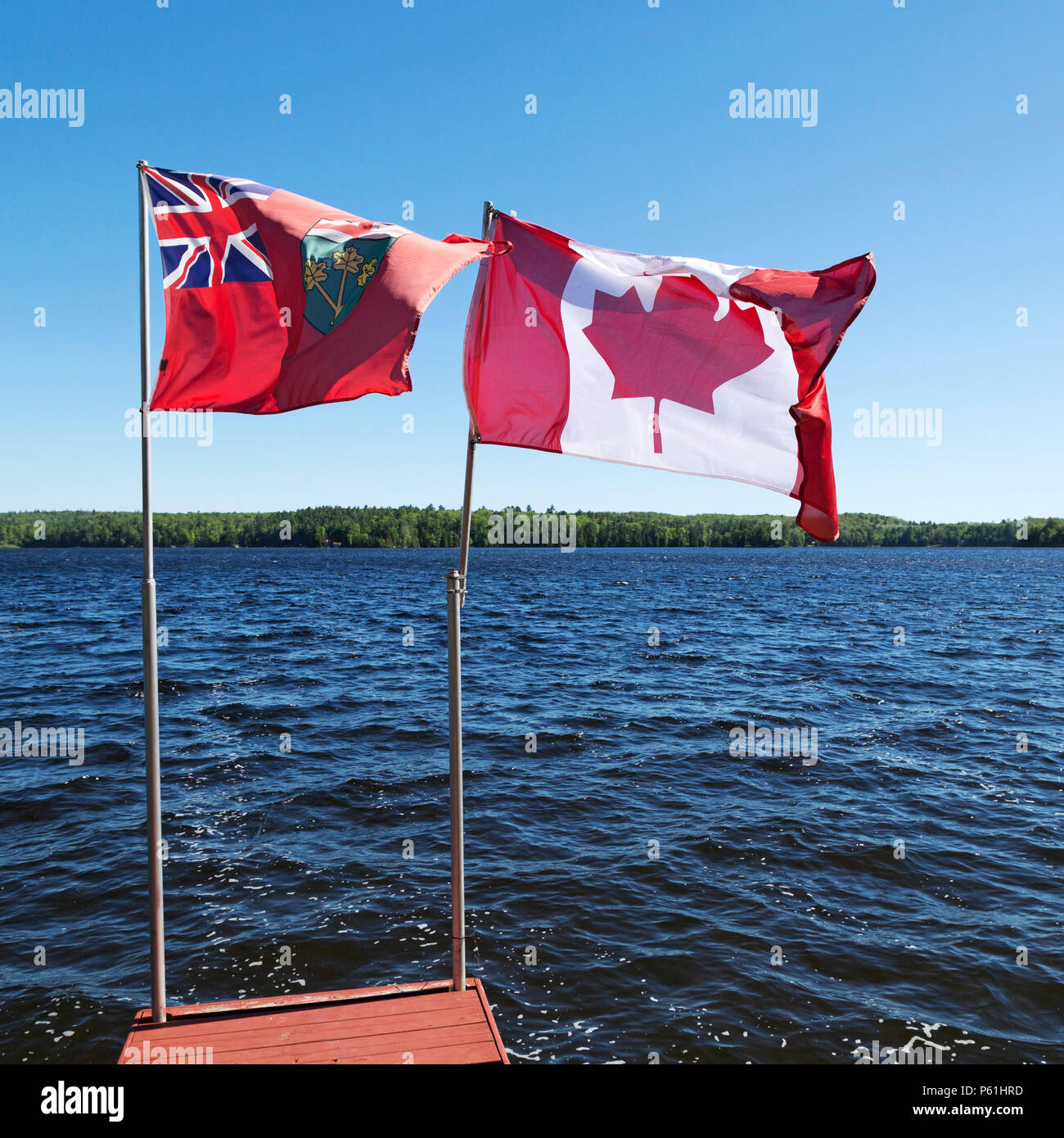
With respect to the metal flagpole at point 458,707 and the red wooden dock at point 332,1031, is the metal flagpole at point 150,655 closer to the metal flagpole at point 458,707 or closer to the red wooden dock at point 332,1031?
the red wooden dock at point 332,1031

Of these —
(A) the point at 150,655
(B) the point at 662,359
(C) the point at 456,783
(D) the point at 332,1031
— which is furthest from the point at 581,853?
(B) the point at 662,359

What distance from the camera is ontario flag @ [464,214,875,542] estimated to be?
21.2 ft

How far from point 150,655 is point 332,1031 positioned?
3072 mm

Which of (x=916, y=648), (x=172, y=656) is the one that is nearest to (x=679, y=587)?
(x=916, y=648)

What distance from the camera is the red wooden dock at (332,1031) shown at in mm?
5699

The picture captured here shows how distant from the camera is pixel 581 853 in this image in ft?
43.5

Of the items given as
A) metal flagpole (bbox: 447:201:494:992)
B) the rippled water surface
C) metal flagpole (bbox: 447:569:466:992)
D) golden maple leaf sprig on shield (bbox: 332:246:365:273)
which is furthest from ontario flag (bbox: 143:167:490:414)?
the rippled water surface

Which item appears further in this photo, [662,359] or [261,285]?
[662,359]

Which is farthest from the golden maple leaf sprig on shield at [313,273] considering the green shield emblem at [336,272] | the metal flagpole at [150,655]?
the metal flagpole at [150,655]

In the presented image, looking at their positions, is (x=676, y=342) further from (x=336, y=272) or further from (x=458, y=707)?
(x=458, y=707)

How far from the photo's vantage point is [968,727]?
886 inches

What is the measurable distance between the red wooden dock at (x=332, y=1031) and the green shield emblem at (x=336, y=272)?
201 inches

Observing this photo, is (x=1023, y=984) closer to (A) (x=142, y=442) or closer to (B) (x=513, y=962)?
(B) (x=513, y=962)

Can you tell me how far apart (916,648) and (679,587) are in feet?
159
